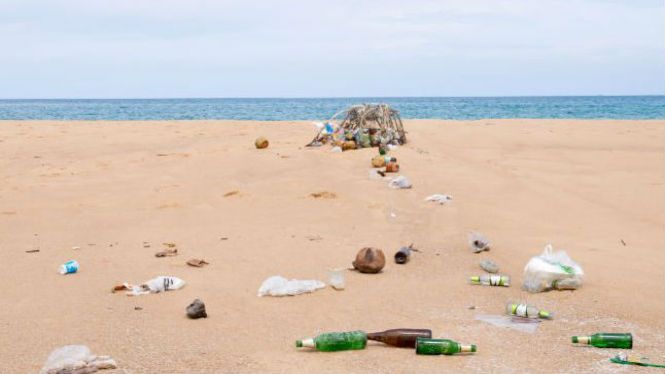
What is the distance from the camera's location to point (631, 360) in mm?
2346

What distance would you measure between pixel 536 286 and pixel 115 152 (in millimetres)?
7177

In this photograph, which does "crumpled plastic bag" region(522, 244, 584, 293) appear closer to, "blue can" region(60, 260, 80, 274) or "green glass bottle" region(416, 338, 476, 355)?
"green glass bottle" region(416, 338, 476, 355)

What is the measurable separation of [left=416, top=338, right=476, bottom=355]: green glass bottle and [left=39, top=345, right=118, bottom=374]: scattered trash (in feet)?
3.66

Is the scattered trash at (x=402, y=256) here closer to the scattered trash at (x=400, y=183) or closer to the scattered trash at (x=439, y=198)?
the scattered trash at (x=439, y=198)

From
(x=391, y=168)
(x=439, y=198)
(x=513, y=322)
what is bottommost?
(x=513, y=322)

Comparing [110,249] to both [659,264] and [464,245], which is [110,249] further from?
[659,264]

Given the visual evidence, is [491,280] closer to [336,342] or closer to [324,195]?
[336,342]

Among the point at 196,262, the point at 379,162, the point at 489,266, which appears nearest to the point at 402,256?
the point at 489,266

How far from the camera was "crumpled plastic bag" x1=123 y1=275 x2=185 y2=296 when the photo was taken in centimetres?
319

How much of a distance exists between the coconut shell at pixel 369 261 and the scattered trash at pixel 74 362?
1.55 m

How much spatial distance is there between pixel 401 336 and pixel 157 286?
1.34 m

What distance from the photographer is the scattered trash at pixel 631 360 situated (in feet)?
7.55

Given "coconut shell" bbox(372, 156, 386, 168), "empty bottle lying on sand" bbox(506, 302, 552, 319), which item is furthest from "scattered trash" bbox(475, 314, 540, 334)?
"coconut shell" bbox(372, 156, 386, 168)

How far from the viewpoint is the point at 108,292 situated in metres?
3.19
